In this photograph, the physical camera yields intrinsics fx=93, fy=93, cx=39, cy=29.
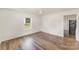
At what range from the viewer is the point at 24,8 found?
2.15 m

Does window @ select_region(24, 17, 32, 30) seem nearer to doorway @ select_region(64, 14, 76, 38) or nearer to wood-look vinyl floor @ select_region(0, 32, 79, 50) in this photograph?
wood-look vinyl floor @ select_region(0, 32, 79, 50)

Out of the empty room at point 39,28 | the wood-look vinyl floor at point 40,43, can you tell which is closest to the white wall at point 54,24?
the empty room at point 39,28

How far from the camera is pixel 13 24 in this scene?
7.47ft

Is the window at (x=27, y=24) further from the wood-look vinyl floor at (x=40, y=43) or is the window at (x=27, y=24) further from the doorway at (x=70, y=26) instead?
the doorway at (x=70, y=26)

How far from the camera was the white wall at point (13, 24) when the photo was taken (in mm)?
2169

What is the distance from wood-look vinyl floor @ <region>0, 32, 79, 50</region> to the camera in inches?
86.7

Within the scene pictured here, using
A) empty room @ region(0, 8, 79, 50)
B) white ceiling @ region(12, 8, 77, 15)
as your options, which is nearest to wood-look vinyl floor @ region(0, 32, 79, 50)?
empty room @ region(0, 8, 79, 50)

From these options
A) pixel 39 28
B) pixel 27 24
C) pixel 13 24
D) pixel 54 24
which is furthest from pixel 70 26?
pixel 13 24
